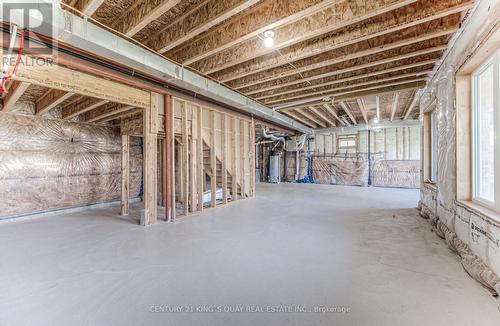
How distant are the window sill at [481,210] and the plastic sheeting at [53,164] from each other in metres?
6.89

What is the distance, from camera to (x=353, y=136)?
31.6ft

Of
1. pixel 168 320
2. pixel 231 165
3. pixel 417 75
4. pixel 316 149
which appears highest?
pixel 417 75

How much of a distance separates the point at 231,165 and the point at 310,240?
3.12 meters

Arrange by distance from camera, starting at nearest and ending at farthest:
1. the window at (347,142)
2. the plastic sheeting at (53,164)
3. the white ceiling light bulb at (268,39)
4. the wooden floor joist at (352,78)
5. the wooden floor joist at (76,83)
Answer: the wooden floor joist at (76,83), the white ceiling light bulb at (268,39), the wooden floor joist at (352,78), the plastic sheeting at (53,164), the window at (347,142)

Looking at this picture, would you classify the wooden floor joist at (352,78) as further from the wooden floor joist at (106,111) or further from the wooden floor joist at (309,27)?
the wooden floor joist at (106,111)

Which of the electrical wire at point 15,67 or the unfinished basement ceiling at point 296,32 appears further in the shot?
the unfinished basement ceiling at point 296,32

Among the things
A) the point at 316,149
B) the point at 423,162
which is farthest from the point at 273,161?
the point at 423,162

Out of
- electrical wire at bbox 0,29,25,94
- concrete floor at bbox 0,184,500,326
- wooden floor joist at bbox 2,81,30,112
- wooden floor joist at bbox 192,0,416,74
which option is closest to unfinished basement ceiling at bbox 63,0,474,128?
wooden floor joist at bbox 192,0,416,74

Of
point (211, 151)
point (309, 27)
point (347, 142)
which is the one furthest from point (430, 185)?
point (347, 142)

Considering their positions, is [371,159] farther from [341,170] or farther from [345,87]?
[345,87]

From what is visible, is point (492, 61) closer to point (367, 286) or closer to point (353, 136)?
point (367, 286)

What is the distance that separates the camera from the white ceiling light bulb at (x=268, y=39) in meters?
2.64

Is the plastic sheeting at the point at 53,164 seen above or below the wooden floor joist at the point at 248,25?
below

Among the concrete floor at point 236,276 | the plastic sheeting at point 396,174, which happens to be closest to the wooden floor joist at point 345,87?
the concrete floor at point 236,276
